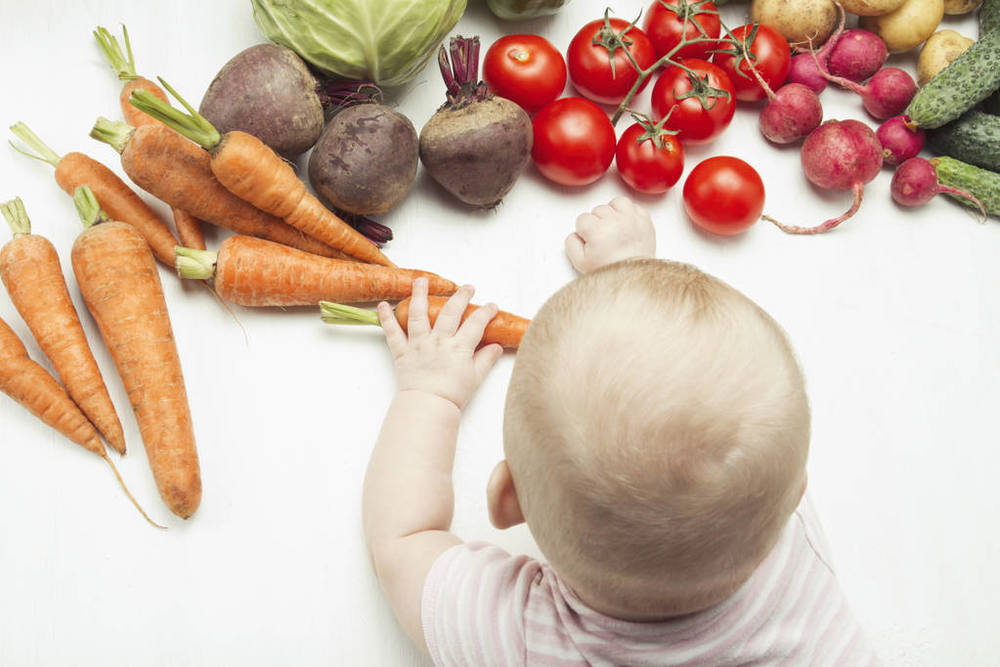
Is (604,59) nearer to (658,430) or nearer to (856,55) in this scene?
(856,55)

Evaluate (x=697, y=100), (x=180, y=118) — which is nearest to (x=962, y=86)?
(x=697, y=100)

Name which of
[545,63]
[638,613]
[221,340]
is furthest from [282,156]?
[638,613]

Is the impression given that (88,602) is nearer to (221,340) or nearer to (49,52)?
(221,340)

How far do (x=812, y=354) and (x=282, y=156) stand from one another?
759mm

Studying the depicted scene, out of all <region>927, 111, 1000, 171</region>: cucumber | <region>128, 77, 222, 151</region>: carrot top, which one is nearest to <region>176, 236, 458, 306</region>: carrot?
<region>128, 77, 222, 151</region>: carrot top

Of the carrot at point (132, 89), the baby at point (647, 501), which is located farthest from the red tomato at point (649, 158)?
the carrot at point (132, 89)

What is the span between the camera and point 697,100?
1.09m

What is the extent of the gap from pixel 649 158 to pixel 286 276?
19.9 inches

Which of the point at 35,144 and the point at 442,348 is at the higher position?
the point at 35,144

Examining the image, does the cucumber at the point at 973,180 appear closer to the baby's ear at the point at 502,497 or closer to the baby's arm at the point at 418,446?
the baby's arm at the point at 418,446

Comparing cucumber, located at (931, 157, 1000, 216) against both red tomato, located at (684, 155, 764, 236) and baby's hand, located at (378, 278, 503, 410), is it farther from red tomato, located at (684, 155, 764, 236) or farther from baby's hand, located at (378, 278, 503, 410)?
baby's hand, located at (378, 278, 503, 410)

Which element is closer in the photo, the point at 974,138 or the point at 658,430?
the point at 658,430

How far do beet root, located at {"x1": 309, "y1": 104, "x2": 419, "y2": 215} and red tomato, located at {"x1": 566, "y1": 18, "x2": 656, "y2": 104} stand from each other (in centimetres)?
28

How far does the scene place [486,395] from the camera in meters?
1.02
